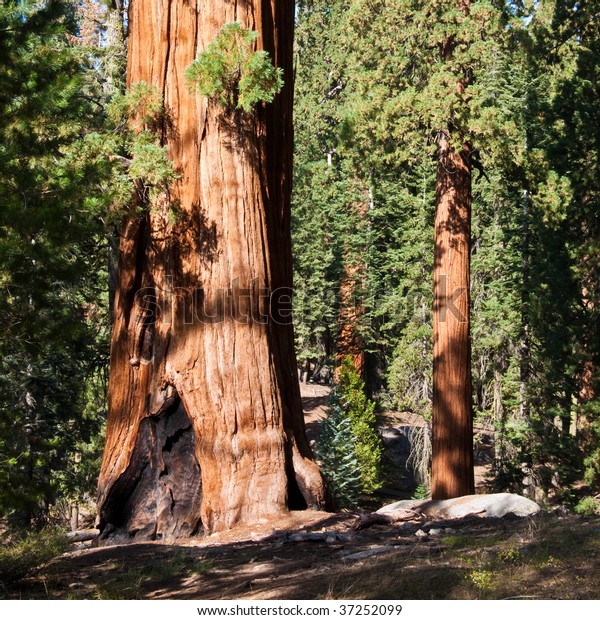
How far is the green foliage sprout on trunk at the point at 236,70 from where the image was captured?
6906 mm

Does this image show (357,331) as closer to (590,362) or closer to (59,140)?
(590,362)

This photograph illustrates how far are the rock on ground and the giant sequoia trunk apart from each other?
100 centimetres

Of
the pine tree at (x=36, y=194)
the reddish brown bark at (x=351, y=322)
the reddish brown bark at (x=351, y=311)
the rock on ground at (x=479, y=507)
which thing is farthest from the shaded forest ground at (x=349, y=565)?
the reddish brown bark at (x=351, y=322)

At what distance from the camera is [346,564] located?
17.2ft

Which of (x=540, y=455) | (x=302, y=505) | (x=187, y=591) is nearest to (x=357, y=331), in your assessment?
(x=540, y=455)

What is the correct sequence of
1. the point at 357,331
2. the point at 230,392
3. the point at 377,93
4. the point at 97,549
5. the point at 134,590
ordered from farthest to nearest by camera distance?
the point at 357,331, the point at 377,93, the point at 230,392, the point at 97,549, the point at 134,590

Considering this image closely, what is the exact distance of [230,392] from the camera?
6.96 m

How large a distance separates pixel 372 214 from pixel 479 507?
72.0ft

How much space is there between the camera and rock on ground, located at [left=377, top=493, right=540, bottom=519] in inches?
274

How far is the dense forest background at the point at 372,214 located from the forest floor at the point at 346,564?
1.19m

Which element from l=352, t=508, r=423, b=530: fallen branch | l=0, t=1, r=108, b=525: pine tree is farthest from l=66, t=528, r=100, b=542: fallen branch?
l=352, t=508, r=423, b=530: fallen branch

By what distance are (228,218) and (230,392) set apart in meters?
1.47

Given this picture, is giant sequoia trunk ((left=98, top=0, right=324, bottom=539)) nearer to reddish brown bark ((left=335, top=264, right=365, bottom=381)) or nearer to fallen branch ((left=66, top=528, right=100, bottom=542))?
fallen branch ((left=66, top=528, right=100, bottom=542))

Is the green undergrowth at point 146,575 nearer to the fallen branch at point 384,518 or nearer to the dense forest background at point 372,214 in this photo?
the dense forest background at point 372,214
